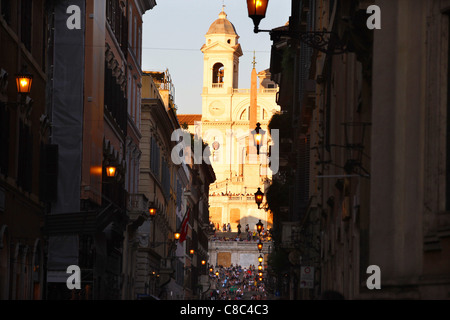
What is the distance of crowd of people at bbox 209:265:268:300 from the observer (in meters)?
118

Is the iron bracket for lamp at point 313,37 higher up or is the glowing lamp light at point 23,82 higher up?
the glowing lamp light at point 23,82

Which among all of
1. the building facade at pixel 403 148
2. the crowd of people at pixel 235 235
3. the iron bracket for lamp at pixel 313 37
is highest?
the crowd of people at pixel 235 235

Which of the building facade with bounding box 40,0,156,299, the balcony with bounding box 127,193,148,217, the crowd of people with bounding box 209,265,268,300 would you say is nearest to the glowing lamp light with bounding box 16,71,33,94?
the building facade with bounding box 40,0,156,299

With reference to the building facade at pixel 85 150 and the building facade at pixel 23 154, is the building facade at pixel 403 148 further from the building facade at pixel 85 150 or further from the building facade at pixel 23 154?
the building facade at pixel 85 150

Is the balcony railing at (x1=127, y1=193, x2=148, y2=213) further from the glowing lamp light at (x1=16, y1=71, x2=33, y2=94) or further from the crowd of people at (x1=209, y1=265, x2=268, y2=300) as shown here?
the crowd of people at (x1=209, y1=265, x2=268, y2=300)

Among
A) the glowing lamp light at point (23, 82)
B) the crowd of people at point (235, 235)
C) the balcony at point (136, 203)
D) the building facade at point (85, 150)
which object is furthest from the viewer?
the crowd of people at point (235, 235)

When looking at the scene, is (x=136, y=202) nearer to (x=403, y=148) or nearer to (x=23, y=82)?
(x=23, y=82)

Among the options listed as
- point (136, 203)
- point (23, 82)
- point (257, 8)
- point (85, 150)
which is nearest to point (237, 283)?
point (136, 203)

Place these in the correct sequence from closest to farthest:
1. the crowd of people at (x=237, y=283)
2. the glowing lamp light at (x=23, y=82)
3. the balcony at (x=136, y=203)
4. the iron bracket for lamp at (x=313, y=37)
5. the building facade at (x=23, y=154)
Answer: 1. the iron bracket for lamp at (x=313, y=37)
2. the glowing lamp light at (x=23, y=82)
3. the building facade at (x=23, y=154)
4. the balcony at (x=136, y=203)
5. the crowd of people at (x=237, y=283)

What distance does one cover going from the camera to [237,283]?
129625mm

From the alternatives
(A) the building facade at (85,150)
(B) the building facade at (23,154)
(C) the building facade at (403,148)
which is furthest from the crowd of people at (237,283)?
(C) the building facade at (403,148)

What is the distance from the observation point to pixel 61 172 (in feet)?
125

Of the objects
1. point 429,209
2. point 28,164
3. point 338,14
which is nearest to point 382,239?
point 429,209

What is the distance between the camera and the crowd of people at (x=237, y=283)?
11838 centimetres
